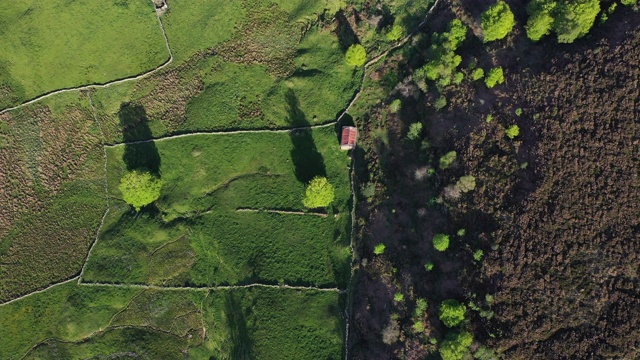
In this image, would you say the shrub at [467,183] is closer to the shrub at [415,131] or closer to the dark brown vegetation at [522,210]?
the dark brown vegetation at [522,210]

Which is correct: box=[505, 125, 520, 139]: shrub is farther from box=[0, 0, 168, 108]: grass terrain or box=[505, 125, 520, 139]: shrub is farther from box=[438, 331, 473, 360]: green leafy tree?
box=[0, 0, 168, 108]: grass terrain

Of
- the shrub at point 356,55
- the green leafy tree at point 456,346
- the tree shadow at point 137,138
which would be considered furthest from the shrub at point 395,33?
the green leafy tree at point 456,346

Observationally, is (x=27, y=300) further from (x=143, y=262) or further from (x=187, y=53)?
(x=187, y=53)

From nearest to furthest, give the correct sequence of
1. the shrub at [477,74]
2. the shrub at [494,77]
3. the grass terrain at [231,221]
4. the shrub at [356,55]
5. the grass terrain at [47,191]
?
the shrub at [494,77] → the shrub at [477,74] → the shrub at [356,55] → the grass terrain at [231,221] → the grass terrain at [47,191]

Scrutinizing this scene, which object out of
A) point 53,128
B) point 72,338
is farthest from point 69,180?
point 72,338

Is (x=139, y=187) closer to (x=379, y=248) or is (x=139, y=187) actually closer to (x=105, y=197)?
(x=105, y=197)

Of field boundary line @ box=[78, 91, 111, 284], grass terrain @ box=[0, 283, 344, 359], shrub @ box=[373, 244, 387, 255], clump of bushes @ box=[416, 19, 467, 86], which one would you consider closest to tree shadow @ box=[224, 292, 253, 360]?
grass terrain @ box=[0, 283, 344, 359]
